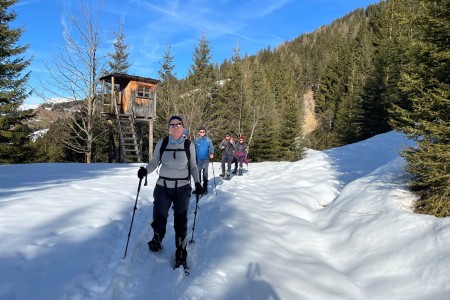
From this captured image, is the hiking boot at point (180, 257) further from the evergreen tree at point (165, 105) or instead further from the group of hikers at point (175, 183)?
the evergreen tree at point (165, 105)

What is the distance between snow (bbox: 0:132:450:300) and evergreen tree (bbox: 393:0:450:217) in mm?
544

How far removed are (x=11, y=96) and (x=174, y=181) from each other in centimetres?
2021

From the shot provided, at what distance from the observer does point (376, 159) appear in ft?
58.3

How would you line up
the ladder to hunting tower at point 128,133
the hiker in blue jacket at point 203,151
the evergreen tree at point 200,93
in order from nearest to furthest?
the hiker in blue jacket at point 203,151, the ladder to hunting tower at point 128,133, the evergreen tree at point 200,93

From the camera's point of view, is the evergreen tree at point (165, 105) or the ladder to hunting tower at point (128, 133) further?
the evergreen tree at point (165, 105)

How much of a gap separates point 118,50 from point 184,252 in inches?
1487

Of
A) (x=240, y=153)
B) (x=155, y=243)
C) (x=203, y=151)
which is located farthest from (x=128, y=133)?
(x=155, y=243)

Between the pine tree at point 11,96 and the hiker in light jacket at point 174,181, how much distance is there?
1922cm

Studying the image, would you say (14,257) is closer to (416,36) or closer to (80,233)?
(80,233)

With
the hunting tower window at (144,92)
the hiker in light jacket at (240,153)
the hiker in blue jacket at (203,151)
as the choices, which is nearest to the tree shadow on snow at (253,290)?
the hiker in blue jacket at (203,151)

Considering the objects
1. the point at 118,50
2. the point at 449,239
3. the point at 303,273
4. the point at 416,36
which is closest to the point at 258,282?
the point at 303,273

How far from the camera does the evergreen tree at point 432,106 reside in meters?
5.88

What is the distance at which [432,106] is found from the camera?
248 inches

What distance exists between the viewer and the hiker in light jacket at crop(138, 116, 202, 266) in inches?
194
